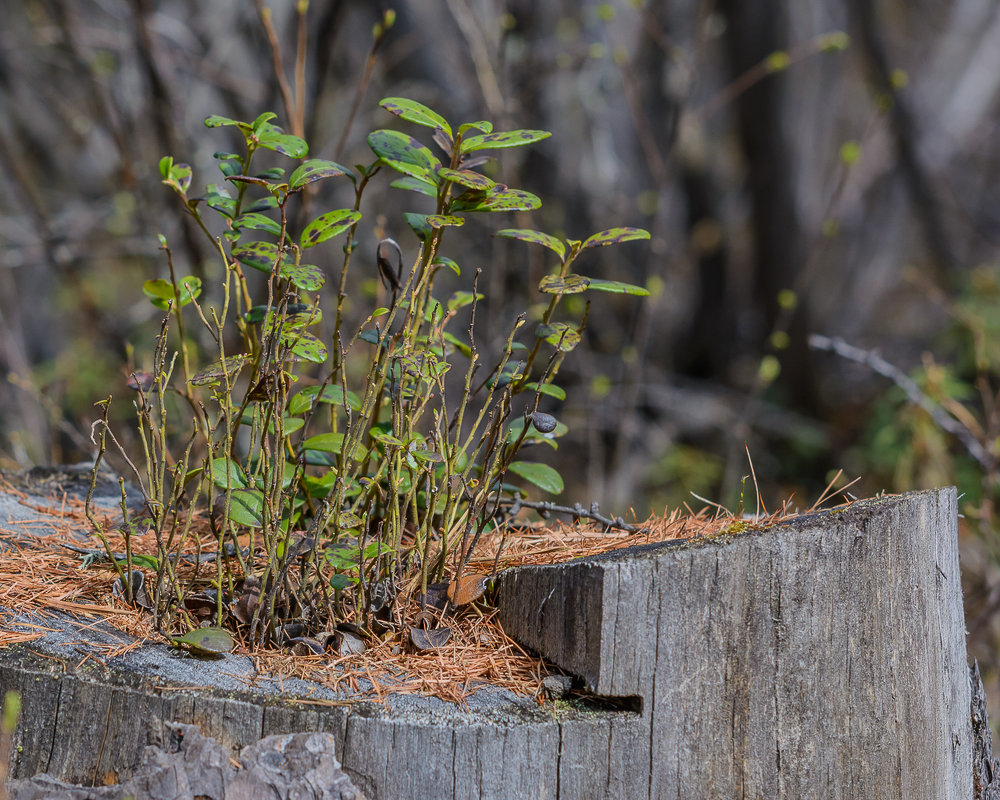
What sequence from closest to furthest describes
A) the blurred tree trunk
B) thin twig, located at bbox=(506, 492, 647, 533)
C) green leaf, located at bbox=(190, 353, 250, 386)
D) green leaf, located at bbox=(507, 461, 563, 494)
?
green leaf, located at bbox=(190, 353, 250, 386) → green leaf, located at bbox=(507, 461, 563, 494) → thin twig, located at bbox=(506, 492, 647, 533) → the blurred tree trunk

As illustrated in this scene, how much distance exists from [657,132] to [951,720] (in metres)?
5.81

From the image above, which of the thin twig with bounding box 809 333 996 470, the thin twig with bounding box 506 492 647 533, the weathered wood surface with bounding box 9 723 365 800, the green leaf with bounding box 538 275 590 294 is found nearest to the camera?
the weathered wood surface with bounding box 9 723 365 800

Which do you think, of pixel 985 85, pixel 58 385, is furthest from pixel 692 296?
pixel 58 385

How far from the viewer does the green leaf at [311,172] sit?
1421 mm

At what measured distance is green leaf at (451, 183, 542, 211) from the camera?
1.50 m

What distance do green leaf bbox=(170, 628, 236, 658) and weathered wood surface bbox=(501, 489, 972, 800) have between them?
1.75 ft

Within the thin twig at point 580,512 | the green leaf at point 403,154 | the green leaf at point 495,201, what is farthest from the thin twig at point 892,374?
the green leaf at point 403,154

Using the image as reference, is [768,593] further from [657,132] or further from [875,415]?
[657,132]

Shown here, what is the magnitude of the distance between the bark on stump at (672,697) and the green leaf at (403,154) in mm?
772

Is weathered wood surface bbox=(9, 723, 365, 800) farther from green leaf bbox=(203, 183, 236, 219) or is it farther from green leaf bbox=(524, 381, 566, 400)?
green leaf bbox=(203, 183, 236, 219)

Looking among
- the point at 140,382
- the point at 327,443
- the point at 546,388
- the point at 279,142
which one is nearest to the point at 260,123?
the point at 279,142

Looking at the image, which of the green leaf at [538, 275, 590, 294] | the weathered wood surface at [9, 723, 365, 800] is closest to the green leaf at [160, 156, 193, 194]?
the green leaf at [538, 275, 590, 294]

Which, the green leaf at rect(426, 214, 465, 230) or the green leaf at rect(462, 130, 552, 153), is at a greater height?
the green leaf at rect(462, 130, 552, 153)

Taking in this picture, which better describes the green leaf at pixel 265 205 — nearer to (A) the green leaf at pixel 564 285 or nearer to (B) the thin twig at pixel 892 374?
(A) the green leaf at pixel 564 285
